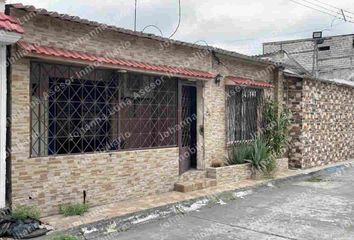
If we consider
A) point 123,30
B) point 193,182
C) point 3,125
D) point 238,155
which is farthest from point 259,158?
point 3,125

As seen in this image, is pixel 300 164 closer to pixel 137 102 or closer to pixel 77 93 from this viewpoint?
pixel 137 102

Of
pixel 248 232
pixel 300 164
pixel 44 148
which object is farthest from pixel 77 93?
pixel 300 164

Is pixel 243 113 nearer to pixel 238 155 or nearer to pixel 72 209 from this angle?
pixel 238 155

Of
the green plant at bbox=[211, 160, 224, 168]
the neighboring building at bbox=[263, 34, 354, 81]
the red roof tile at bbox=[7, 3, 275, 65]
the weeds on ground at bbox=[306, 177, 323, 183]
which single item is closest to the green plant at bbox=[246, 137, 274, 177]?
the green plant at bbox=[211, 160, 224, 168]

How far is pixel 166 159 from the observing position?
9398 mm

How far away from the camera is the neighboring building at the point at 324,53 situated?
28766mm

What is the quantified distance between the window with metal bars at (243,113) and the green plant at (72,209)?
555cm

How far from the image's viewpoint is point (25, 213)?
6277mm

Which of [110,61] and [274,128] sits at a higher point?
[110,61]

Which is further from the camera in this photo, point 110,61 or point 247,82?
point 247,82

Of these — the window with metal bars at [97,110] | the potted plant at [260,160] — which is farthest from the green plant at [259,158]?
the window with metal bars at [97,110]

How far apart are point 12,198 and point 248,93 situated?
8.08 metres

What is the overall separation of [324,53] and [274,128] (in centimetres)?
2059

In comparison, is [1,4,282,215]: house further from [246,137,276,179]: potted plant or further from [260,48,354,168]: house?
[260,48,354,168]: house
